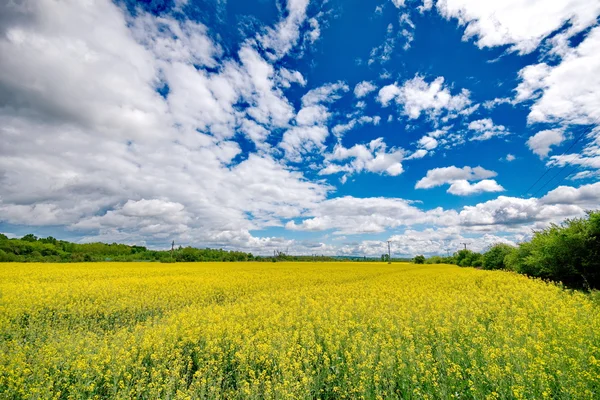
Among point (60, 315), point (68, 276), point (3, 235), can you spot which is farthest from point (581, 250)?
point (3, 235)

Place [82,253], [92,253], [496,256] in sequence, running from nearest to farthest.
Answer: [496,256] → [82,253] → [92,253]

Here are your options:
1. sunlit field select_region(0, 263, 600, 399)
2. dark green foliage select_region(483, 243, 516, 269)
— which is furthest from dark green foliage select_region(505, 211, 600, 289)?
dark green foliage select_region(483, 243, 516, 269)

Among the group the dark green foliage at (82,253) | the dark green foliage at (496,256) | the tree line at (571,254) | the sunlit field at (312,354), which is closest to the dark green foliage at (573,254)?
the tree line at (571,254)

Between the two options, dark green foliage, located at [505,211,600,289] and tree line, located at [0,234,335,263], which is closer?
dark green foliage, located at [505,211,600,289]

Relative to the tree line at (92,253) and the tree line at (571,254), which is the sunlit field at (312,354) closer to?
the tree line at (571,254)

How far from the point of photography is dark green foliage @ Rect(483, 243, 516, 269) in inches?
1789

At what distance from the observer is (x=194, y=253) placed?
72000 millimetres

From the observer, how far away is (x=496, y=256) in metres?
47.9

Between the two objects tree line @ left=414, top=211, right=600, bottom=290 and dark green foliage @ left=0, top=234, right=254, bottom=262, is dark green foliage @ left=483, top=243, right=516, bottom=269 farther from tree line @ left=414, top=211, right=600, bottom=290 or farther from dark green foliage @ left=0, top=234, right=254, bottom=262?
dark green foliage @ left=0, top=234, right=254, bottom=262

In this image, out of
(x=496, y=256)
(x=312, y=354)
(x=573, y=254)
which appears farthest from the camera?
(x=496, y=256)

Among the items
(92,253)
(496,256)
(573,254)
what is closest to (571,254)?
(573,254)

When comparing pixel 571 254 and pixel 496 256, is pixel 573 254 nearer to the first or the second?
pixel 571 254

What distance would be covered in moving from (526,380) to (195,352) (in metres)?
8.01

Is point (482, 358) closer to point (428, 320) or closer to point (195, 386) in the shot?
point (428, 320)
